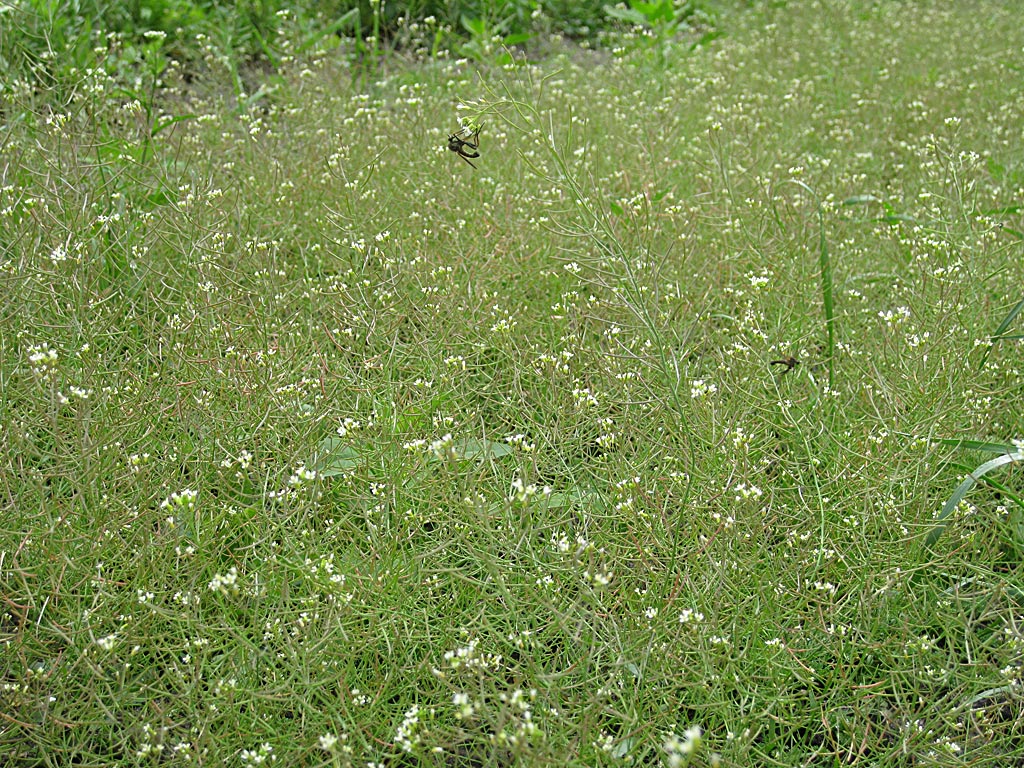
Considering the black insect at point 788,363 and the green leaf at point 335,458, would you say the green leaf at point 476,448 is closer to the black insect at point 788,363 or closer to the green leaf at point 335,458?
the green leaf at point 335,458

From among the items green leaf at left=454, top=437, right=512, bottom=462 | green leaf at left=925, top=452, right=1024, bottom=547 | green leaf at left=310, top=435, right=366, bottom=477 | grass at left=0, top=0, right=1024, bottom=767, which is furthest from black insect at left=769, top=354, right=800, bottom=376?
green leaf at left=310, top=435, right=366, bottom=477

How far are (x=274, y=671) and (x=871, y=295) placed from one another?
94.3 inches

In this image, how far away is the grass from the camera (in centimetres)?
183

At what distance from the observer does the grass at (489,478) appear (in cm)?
183

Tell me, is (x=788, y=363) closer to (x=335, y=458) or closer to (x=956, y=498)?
(x=956, y=498)

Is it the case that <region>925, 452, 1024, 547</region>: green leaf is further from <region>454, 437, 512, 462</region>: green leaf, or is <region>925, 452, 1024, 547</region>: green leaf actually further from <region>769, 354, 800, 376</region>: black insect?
<region>454, 437, 512, 462</region>: green leaf

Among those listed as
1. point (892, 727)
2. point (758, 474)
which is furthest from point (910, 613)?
point (758, 474)

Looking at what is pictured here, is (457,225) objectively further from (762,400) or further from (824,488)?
(824,488)

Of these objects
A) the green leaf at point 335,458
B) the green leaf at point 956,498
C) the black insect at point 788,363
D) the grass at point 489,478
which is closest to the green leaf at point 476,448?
the grass at point 489,478

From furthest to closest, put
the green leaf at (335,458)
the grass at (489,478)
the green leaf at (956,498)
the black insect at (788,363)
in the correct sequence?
the black insect at (788,363)
the green leaf at (335,458)
the green leaf at (956,498)
the grass at (489,478)

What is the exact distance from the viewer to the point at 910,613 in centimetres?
209

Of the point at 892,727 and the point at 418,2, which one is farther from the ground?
the point at 418,2

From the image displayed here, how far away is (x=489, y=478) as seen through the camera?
234 centimetres

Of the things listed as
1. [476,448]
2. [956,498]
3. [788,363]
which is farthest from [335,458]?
[956,498]
